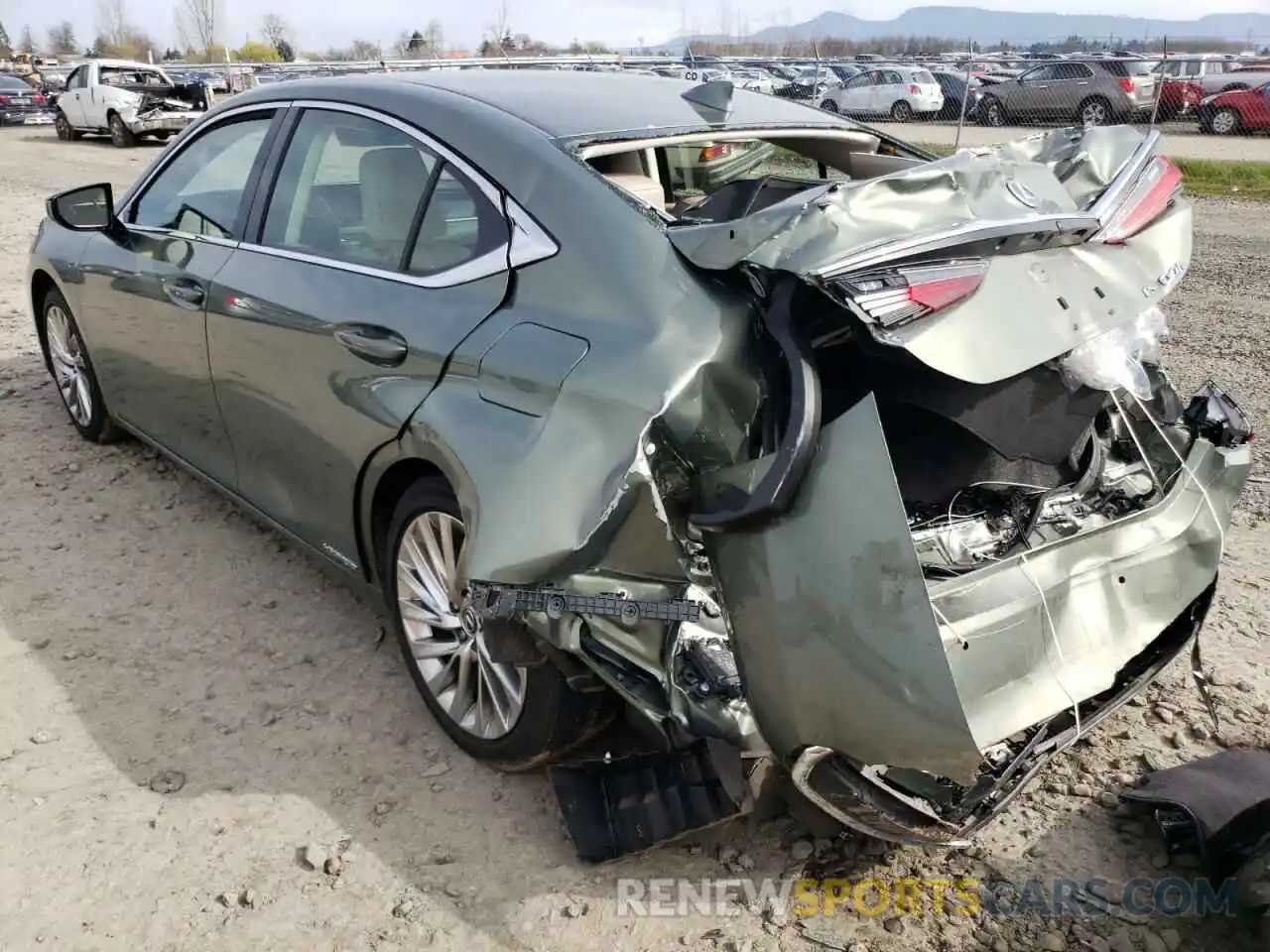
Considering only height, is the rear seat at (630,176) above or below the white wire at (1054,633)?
above

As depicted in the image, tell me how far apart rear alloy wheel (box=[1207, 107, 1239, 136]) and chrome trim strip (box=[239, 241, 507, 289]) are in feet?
63.7

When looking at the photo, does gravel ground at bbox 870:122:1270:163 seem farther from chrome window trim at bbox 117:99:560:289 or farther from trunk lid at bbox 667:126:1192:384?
chrome window trim at bbox 117:99:560:289

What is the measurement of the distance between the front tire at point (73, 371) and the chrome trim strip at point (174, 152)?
28.2 inches

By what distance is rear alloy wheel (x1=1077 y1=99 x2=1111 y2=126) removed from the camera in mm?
17750

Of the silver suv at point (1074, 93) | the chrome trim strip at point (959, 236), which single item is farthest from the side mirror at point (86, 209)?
the silver suv at point (1074, 93)

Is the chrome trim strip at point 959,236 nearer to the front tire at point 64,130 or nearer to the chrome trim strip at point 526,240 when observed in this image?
the chrome trim strip at point 526,240

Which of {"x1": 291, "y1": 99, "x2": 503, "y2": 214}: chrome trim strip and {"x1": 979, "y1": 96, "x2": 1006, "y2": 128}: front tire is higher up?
{"x1": 291, "y1": 99, "x2": 503, "y2": 214}: chrome trim strip

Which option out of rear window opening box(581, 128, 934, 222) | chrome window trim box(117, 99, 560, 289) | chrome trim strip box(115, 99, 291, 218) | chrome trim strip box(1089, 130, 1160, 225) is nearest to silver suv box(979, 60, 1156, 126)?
rear window opening box(581, 128, 934, 222)

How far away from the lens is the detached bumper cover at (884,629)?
6.50 ft

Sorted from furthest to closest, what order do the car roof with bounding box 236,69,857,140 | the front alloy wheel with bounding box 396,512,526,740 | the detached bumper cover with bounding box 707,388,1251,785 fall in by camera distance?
the car roof with bounding box 236,69,857,140
the front alloy wheel with bounding box 396,512,526,740
the detached bumper cover with bounding box 707,388,1251,785

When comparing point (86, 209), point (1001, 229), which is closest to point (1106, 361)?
point (1001, 229)

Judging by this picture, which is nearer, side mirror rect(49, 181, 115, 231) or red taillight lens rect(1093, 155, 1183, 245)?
red taillight lens rect(1093, 155, 1183, 245)

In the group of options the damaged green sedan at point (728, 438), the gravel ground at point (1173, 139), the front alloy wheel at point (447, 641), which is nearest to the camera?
the damaged green sedan at point (728, 438)

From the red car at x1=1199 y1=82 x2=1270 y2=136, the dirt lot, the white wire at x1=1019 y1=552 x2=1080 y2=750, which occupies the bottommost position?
the dirt lot
